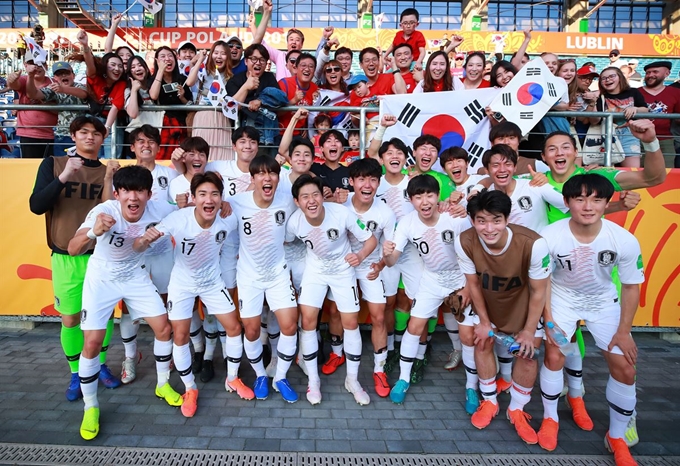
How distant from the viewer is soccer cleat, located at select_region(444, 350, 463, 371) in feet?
15.4

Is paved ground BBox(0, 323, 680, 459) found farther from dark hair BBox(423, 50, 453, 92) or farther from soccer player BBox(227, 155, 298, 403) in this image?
dark hair BBox(423, 50, 453, 92)

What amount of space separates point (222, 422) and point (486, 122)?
4.73m

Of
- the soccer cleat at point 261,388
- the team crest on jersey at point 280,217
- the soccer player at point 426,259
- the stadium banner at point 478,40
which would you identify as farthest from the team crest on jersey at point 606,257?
the stadium banner at point 478,40

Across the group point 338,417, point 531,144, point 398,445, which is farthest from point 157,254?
point 531,144

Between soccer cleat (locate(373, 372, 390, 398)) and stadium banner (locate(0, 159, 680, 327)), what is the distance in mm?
1333

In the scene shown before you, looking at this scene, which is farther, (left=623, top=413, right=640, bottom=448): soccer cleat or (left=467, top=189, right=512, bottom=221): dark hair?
(left=623, top=413, right=640, bottom=448): soccer cleat

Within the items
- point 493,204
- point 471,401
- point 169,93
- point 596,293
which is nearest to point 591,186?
point 493,204

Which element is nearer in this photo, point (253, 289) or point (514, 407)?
point (514, 407)

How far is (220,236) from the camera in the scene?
390 cm

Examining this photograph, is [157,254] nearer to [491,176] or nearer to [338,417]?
[338,417]

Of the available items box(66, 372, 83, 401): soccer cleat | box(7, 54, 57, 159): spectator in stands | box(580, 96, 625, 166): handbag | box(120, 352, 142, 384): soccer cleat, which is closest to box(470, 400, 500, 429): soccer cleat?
box(120, 352, 142, 384): soccer cleat

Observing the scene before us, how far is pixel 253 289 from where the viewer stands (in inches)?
159

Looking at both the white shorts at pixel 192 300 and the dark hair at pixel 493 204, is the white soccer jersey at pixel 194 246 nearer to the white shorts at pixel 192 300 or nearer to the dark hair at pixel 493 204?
the white shorts at pixel 192 300

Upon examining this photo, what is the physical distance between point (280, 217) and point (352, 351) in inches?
61.5
